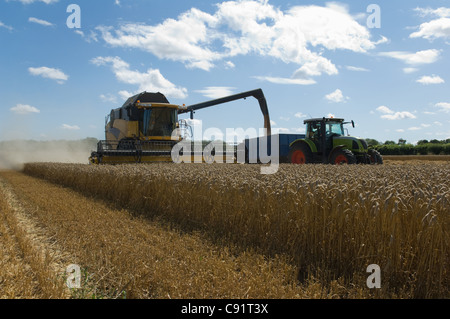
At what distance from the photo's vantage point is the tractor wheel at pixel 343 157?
44.7 ft

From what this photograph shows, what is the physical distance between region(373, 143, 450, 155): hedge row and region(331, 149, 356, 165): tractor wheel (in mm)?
42622

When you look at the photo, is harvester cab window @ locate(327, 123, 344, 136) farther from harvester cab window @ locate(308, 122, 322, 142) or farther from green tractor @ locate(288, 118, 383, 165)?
harvester cab window @ locate(308, 122, 322, 142)

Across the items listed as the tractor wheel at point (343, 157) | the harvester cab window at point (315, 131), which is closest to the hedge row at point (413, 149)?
the harvester cab window at point (315, 131)

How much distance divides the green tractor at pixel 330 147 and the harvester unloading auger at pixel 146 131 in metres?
2.99

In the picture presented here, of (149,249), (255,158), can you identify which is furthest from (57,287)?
(255,158)

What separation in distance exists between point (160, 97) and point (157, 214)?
1222cm

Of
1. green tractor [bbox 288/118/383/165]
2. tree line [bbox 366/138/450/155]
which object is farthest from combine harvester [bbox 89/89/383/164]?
tree line [bbox 366/138/450/155]

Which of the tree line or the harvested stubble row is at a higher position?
the tree line

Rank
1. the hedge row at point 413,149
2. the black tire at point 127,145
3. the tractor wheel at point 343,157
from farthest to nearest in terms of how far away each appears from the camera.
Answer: the hedge row at point 413,149 < the black tire at point 127,145 < the tractor wheel at point 343,157

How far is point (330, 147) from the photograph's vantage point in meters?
15.7

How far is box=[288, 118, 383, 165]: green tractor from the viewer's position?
14492 mm

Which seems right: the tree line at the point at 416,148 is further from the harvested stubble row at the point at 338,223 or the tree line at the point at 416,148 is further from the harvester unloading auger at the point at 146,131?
the harvested stubble row at the point at 338,223

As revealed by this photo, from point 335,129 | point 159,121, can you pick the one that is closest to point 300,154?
point 335,129
